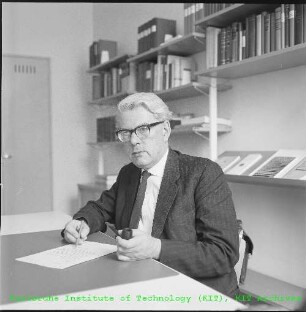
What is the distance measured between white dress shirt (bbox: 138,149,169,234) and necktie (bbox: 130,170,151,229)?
1 cm

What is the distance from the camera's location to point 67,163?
4883 mm

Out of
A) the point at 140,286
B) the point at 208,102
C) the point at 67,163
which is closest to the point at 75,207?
the point at 67,163

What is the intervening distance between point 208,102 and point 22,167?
2.60 meters

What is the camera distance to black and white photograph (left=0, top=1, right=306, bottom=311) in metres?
1.19

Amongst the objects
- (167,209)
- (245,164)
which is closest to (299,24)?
(245,164)

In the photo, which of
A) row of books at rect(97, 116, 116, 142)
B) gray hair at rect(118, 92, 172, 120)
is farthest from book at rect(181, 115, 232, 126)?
row of books at rect(97, 116, 116, 142)

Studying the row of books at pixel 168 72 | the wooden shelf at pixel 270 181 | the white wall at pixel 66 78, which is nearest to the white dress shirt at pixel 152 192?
the wooden shelf at pixel 270 181

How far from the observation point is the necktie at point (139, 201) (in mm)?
1617

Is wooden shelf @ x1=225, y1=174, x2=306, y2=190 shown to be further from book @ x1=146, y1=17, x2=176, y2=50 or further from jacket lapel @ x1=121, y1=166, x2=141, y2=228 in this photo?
book @ x1=146, y1=17, x2=176, y2=50

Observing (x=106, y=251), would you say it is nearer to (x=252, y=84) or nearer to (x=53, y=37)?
(x=252, y=84)

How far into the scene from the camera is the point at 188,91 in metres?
2.92

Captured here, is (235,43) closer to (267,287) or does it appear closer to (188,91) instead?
(188,91)

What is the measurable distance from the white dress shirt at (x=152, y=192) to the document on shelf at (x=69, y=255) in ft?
0.66

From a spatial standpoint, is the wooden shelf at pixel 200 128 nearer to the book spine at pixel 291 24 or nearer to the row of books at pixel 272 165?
the row of books at pixel 272 165
